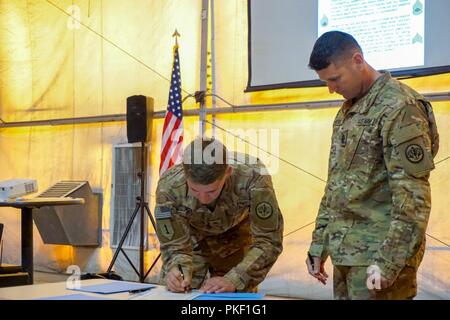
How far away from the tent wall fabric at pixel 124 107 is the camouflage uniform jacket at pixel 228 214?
2.18m

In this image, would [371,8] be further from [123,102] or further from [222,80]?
[123,102]

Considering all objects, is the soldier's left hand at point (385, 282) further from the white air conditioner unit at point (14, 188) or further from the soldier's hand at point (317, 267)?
the white air conditioner unit at point (14, 188)

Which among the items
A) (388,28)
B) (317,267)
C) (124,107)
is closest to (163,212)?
(317,267)

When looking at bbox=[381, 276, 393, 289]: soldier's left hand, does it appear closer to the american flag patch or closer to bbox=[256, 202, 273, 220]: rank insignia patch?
bbox=[256, 202, 273, 220]: rank insignia patch

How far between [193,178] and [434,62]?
252 cm

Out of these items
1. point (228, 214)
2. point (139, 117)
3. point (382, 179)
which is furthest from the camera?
point (139, 117)

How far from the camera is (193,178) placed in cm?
197

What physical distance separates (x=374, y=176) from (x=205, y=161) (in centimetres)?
52

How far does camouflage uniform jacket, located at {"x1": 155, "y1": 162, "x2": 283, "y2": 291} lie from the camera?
219cm

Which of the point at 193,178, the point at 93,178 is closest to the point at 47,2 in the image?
the point at 93,178

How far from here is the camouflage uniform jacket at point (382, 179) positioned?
1634mm

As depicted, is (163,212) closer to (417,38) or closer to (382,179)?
(382,179)

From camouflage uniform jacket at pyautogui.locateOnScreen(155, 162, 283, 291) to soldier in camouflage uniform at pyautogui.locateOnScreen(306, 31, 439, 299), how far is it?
12.4 inches

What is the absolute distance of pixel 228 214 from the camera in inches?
89.0
